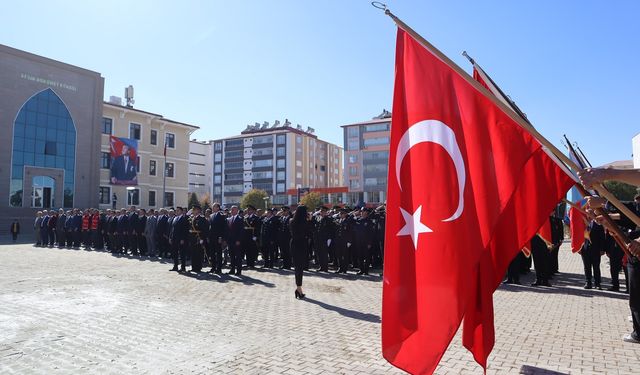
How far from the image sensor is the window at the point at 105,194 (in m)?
46.1

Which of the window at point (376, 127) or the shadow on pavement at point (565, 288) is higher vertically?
the window at point (376, 127)

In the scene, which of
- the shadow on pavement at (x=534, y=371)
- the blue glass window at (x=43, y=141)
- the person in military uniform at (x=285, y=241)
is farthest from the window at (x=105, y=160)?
the shadow on pavement at (x=534, y=371)

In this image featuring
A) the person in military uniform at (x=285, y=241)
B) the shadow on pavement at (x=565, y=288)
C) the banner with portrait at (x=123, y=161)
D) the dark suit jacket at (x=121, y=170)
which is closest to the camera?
the shadow on pavement at (x=565, y=288)

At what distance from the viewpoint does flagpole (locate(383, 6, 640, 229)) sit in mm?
3006

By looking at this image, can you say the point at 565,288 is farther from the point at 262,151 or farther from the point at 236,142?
the point at 236,142

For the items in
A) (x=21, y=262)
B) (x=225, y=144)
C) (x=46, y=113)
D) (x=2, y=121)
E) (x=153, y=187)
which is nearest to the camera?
(x=21, y=262)

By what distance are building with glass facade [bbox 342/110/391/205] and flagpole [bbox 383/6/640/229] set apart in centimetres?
8668

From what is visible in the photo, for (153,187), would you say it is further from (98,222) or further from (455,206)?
(455,206)

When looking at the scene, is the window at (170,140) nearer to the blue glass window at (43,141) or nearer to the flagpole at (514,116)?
the blue glass window at (43,141)

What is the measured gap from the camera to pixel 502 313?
795cm

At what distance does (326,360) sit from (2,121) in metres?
41.5

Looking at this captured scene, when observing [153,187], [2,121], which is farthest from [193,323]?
[153,187]

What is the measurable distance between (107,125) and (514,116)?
164 feet

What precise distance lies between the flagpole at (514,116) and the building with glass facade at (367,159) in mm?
86680
